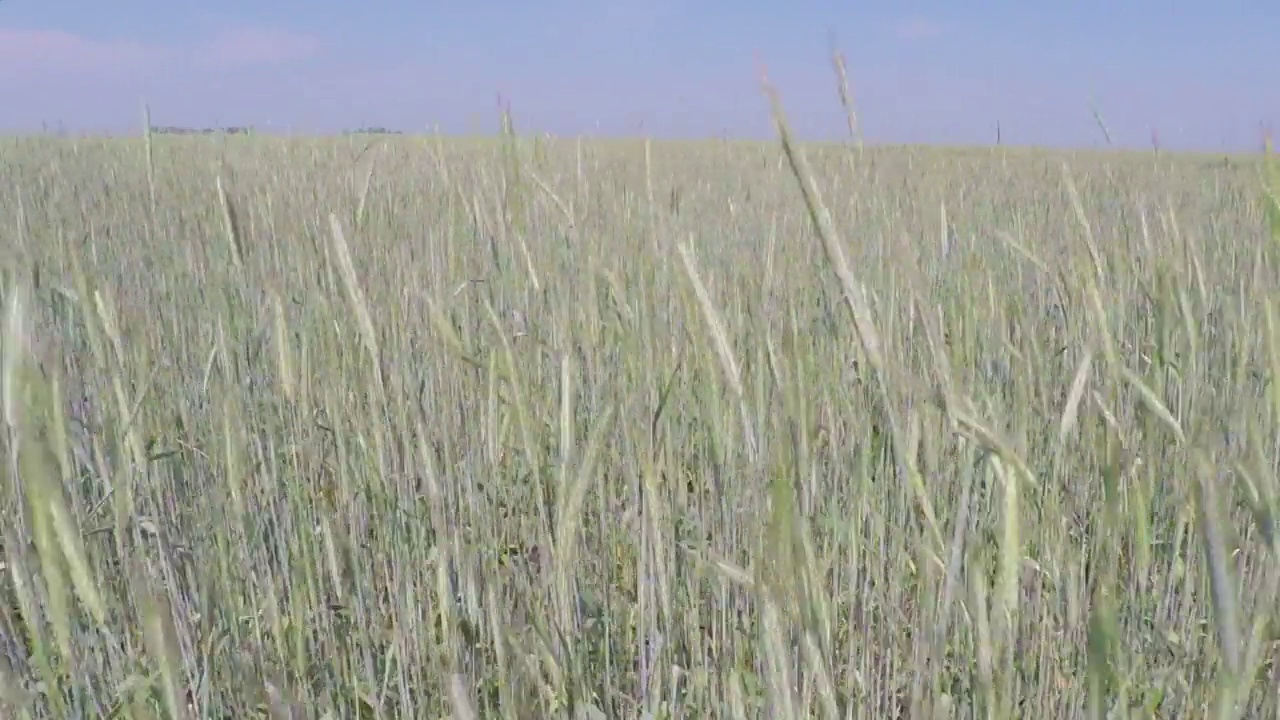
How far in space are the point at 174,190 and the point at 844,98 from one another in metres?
4.63

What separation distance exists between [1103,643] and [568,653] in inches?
17.0

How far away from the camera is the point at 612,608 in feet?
3.02

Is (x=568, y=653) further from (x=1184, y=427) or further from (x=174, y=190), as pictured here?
(x=174, y=190)

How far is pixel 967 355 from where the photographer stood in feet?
3.85

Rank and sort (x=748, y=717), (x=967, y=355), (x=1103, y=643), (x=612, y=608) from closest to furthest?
1. (x=1103, y=643)
2. (x=748, y=717)
3. (x=612, y=608)
4. (x=967, y=355)

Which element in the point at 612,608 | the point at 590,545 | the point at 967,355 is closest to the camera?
the point at 612,608

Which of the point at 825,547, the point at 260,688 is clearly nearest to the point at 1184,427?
the point at 825,547

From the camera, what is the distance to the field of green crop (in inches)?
17.2

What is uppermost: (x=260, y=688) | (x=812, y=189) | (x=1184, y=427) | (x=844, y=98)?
(x=844, y=98)

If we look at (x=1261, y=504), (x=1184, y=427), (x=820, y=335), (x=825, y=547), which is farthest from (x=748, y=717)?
(x=820, y=335)

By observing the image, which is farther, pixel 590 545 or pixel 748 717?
pixel 590 545

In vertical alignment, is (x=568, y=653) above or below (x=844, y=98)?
below

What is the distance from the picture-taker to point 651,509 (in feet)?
2.00

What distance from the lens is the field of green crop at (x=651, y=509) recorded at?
437 millimetres
